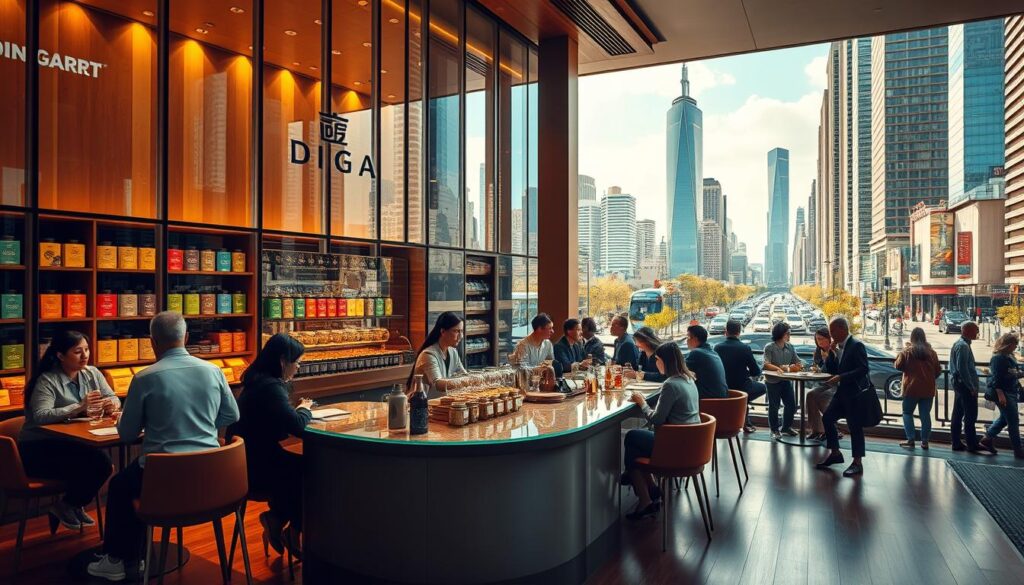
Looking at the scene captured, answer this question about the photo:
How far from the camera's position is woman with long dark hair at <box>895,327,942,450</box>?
267 inches

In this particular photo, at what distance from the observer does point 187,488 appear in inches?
118

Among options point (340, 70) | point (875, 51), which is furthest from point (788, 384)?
point (340, 70)

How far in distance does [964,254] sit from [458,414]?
23.2ft

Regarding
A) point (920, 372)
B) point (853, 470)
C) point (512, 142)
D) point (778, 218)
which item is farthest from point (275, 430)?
point (778, 218)

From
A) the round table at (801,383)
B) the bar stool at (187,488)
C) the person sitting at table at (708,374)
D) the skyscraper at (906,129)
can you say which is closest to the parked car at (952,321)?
the skyscraper at (906,129)

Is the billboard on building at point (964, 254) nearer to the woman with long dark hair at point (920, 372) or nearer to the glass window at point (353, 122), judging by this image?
the woman with long dark hair at point (920, 372)

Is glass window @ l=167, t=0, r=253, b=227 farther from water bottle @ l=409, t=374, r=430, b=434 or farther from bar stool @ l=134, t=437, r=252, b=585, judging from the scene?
water bottle @ l=409, t=374, r=430, b=434

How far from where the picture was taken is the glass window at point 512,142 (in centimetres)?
837

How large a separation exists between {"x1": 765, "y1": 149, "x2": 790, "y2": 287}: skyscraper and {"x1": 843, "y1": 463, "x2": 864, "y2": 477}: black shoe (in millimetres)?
3765

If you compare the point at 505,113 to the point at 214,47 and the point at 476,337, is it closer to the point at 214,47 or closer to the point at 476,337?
the point at 476,337

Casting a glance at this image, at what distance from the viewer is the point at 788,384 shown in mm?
7445

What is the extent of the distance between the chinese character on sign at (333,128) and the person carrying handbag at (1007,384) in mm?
7081

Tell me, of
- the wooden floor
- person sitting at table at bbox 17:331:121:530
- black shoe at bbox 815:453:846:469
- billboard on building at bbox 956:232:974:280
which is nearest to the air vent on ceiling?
billboard on building at bbox 956:232:974:280

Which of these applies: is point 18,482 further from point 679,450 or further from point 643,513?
point 643,513
